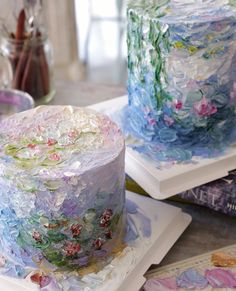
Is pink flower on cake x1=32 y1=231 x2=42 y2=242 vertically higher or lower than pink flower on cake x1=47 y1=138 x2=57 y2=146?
lower

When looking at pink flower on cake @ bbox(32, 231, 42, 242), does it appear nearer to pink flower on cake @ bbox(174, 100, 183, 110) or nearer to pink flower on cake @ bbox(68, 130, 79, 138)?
Result: pink flower on cake @ bbox(68, 130, 79, 138)

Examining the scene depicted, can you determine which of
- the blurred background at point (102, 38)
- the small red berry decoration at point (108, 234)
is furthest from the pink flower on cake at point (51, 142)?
the blurred background at point (102, 38)

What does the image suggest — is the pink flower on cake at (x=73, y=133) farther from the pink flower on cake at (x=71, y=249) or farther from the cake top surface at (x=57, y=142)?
the pink flower on cake at (x=71, y=249)

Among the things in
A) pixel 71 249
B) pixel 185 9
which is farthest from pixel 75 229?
pixel 185 9

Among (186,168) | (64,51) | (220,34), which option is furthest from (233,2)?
(64,51)

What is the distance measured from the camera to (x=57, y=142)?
528 millimetres

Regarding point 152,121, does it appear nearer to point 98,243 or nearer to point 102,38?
point 98,243

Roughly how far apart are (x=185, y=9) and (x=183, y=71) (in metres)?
0.07

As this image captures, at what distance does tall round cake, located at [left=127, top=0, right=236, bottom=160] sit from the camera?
54cm

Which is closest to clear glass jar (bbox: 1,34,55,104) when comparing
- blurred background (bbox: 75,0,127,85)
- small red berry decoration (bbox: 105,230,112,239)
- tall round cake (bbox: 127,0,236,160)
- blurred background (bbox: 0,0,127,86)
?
tall round cake (bbox: 127,0,236,160)

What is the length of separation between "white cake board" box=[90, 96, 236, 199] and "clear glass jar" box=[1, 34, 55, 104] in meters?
0.29

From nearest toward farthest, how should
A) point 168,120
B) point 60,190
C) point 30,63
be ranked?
point 60,190, point 168,120, point 30,63

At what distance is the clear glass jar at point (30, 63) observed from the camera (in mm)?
807

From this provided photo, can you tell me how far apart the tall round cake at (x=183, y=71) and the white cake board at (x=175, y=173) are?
0.02 metres
